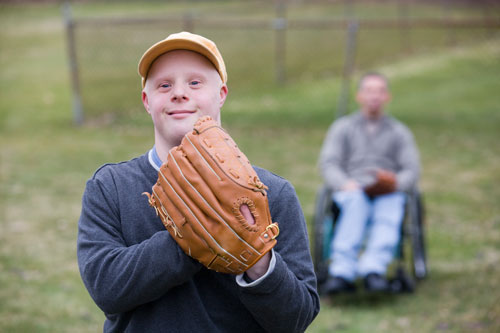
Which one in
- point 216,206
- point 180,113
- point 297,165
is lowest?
point 297,165

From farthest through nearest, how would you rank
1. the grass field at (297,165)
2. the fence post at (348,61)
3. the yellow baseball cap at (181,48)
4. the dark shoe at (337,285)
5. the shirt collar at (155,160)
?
the fence post at (348,61) < the dark shoe at (337,285) < the grass field at (297,165) < the shirt collar at (155,160) < the yellow baseball cap at (181,48)

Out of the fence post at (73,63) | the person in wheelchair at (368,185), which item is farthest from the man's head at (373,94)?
the fence post at (73,63)

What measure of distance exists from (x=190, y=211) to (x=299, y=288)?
0.38 meters

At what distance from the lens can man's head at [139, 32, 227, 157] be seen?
179 cm

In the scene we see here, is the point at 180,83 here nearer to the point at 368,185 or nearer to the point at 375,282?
the point at 375,282

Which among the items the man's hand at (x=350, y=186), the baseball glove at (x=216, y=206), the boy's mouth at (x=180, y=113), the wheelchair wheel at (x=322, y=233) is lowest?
the wheelchair wheel at (x=322, y=233)

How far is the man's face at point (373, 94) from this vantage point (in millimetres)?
5324

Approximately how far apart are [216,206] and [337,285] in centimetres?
335

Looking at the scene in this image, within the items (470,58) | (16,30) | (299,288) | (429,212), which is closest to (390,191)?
(429,212)

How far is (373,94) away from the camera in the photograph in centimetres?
538

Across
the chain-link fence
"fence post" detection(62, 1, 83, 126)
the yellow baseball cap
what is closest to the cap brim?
the yellow baseball cap

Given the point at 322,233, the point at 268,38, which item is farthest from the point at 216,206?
the point at 268,38

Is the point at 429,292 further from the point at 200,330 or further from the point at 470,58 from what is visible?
the point at 470,58

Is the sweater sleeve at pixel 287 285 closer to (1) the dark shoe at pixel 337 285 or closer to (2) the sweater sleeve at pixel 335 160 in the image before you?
A: (1) the dark shoe at pixel 337 285
